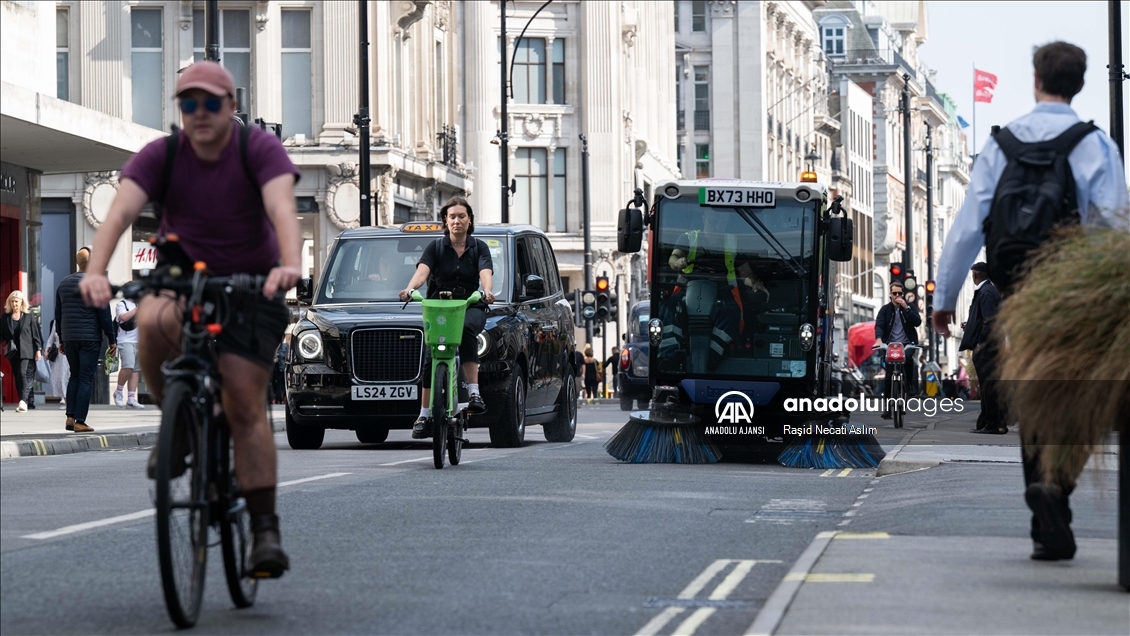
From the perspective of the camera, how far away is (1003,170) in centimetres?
816

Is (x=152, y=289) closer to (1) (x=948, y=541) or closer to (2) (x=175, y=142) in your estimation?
(2) (x=175, y=142)

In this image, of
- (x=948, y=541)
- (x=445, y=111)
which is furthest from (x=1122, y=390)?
(x=445, y=111)

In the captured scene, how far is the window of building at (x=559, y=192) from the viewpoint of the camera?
239 feet

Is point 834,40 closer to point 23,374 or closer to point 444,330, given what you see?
point 23,374

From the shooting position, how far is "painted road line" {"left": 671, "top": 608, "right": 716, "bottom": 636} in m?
6.94

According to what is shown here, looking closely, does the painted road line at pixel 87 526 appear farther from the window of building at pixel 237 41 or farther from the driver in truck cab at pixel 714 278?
the window of building at pixel 237 41

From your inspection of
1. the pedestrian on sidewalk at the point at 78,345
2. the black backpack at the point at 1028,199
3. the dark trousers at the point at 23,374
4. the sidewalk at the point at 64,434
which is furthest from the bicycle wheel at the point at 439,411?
the dark trousers at the point at 23,374

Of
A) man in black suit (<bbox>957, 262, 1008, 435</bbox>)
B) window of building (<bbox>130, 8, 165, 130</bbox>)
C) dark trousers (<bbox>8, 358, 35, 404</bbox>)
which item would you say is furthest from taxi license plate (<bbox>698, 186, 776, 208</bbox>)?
window of building (<bbox>130, 8, 165, 130</bbox>)

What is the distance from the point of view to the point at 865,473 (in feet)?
51.0

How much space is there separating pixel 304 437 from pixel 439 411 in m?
4.79

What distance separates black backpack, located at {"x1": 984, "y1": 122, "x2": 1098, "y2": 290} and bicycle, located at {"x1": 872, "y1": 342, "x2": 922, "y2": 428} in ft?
55.4

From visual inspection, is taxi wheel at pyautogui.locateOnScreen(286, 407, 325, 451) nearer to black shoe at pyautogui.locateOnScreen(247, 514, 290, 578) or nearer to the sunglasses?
black shoe at pyautogui.locateOnScreen(247, 514, 290, 578)

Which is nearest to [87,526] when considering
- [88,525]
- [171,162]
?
[88,525]

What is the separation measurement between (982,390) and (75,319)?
28.9ft
